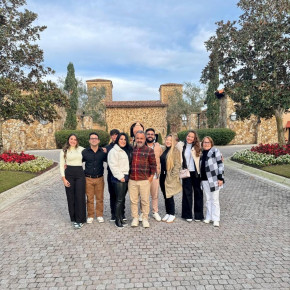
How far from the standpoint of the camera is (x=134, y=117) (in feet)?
117

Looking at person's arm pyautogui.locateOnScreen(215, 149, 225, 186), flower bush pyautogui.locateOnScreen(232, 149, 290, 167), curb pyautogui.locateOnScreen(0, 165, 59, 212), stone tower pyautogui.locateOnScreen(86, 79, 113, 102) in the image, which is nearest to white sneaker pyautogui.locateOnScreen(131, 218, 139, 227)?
person's arm pyautogui.locateOnScreen(215, 149, 225, 186)

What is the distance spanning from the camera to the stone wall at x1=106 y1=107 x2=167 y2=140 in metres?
35.5

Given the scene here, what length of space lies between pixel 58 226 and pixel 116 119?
31.0m

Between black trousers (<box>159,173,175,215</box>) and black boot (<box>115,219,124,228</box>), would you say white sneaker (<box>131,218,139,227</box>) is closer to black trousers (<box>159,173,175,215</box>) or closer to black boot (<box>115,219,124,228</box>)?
black boot (<box>115,219,124,228</box>)

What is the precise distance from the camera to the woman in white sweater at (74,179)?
5.01 meters

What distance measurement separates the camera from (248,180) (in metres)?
9.39

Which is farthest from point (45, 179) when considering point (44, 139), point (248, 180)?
point (44, 139)

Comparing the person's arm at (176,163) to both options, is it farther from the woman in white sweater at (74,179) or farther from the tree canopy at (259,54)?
the tree canopy at (259,54)

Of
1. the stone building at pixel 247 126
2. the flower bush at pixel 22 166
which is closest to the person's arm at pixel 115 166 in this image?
the flower bush at pixel 22 166

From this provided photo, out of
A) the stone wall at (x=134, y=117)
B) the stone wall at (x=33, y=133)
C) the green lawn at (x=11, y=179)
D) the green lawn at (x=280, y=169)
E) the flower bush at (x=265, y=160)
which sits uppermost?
the stone wall at (x=134, y=117)

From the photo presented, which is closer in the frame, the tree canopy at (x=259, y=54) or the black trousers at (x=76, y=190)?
the black trousers at (x=76, y=190)

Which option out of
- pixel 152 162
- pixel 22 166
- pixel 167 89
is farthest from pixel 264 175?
pixel 167 89

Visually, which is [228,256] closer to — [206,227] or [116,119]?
[206,227]

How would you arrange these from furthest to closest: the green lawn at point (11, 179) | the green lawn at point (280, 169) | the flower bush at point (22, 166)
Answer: the flower bush at point (22, 166) < the green lawn at point (280, 169) < the green lawn at point (11, 179)
